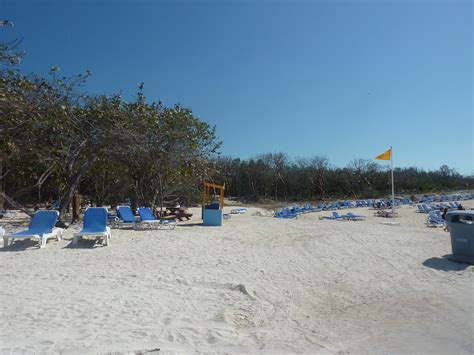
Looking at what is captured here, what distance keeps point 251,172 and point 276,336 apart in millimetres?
34937

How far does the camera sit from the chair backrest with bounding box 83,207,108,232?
8312 mm

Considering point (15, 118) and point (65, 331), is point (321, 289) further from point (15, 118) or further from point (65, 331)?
point (15, 118)

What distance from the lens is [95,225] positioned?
839 centimetres

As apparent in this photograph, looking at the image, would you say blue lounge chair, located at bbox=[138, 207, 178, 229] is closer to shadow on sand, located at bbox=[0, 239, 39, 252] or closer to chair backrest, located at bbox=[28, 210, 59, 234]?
chair backrest, located at bbox=[28, 210, 59, 234]

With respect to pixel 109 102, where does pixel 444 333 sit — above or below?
below

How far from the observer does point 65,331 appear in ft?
10.9

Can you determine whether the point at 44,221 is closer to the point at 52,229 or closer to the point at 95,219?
the point at 52,229

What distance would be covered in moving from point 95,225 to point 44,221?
3.97ft

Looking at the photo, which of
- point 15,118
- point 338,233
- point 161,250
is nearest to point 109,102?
point 15,118

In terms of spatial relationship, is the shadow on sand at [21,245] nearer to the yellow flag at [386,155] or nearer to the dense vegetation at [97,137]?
the dense vegetation at [97,137]

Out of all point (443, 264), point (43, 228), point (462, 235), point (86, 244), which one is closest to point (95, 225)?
point (86, 244)

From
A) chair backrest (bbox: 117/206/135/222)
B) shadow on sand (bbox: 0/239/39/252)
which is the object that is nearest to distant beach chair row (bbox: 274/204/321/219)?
chair backrest (bbox: 117/206/135/222)

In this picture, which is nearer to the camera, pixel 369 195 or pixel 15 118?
pixel 15 118

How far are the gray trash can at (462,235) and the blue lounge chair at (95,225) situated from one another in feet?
25.2
